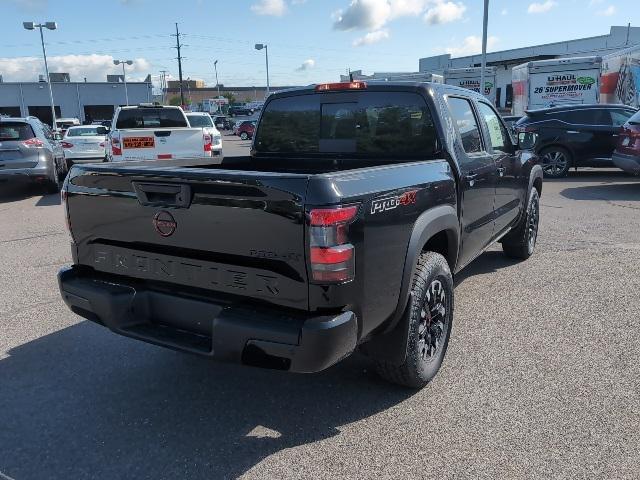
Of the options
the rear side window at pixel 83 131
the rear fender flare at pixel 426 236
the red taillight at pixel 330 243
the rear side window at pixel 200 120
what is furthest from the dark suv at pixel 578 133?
the rear side window at pixel 83 131

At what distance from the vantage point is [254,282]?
8.73ft

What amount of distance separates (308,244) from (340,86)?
6.56ft

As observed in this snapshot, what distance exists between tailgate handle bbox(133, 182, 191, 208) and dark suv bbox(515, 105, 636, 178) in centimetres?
1156

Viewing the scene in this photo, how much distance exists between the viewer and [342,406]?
324 cm

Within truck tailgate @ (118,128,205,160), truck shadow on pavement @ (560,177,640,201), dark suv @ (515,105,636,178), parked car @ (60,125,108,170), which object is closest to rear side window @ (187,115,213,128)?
parked car @ (60,125,108,170)

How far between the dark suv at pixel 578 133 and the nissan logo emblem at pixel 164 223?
11572mm

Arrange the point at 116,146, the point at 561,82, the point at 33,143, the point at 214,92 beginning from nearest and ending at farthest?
1. the point at 116,146
2. the point at 33,143
3. the point at 561,82
4. the point at 214,92

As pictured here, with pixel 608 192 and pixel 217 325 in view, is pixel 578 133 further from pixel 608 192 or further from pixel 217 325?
pixel 217 325

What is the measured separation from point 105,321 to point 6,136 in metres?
Answer: 9.70

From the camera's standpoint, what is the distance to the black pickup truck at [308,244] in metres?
2.52

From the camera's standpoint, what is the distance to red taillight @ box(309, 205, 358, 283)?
245 centimetres

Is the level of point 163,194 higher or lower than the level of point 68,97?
lower

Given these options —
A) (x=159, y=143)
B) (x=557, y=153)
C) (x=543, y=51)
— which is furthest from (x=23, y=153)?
(x=543, y=51)

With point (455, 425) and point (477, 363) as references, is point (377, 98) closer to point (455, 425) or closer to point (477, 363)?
point (477, 363)
